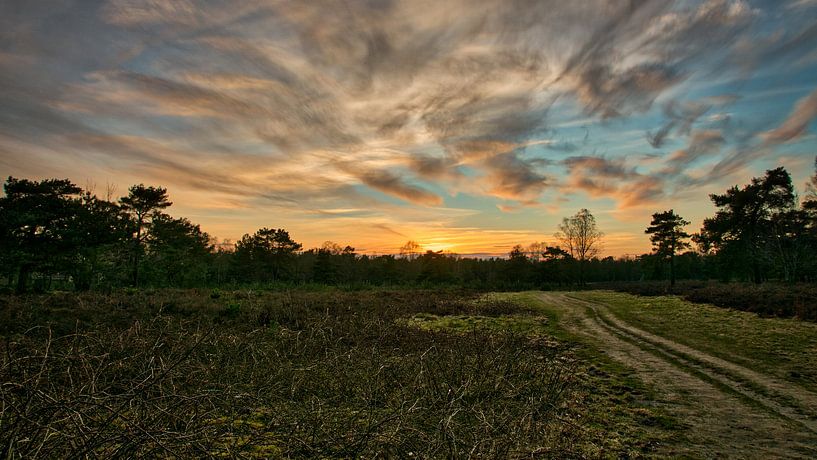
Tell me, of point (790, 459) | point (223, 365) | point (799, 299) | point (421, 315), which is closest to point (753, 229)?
point (799, 299)

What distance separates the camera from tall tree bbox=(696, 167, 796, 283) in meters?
40.3

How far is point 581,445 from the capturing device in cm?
588

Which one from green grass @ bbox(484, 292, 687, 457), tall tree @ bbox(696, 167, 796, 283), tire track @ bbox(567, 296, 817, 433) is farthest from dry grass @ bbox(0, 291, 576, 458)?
tall tree @ bbox(696, 167, 796, 283)

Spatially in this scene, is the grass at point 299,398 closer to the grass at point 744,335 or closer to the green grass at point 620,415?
the green grass at point 620,415

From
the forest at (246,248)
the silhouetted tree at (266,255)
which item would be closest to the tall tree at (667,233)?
the forest at (246,248)

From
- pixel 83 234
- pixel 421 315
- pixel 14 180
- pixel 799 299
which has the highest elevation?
pixel 14 180

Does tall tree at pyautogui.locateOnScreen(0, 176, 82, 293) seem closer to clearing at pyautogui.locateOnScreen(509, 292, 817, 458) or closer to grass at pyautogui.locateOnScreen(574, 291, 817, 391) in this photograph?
clearing at pyautogui.locateOnScreen(509, 292, 817, 458)

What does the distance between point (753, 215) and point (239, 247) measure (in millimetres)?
72944

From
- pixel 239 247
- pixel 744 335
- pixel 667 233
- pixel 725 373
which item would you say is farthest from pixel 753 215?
pixel 239 247

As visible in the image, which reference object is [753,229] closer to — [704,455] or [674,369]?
[674,369]

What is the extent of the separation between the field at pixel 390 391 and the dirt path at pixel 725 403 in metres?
0.04

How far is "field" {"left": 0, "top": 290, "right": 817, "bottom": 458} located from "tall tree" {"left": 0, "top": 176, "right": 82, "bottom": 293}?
582 inches

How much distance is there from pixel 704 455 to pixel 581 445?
1823mm

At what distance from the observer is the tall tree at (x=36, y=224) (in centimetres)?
2606
